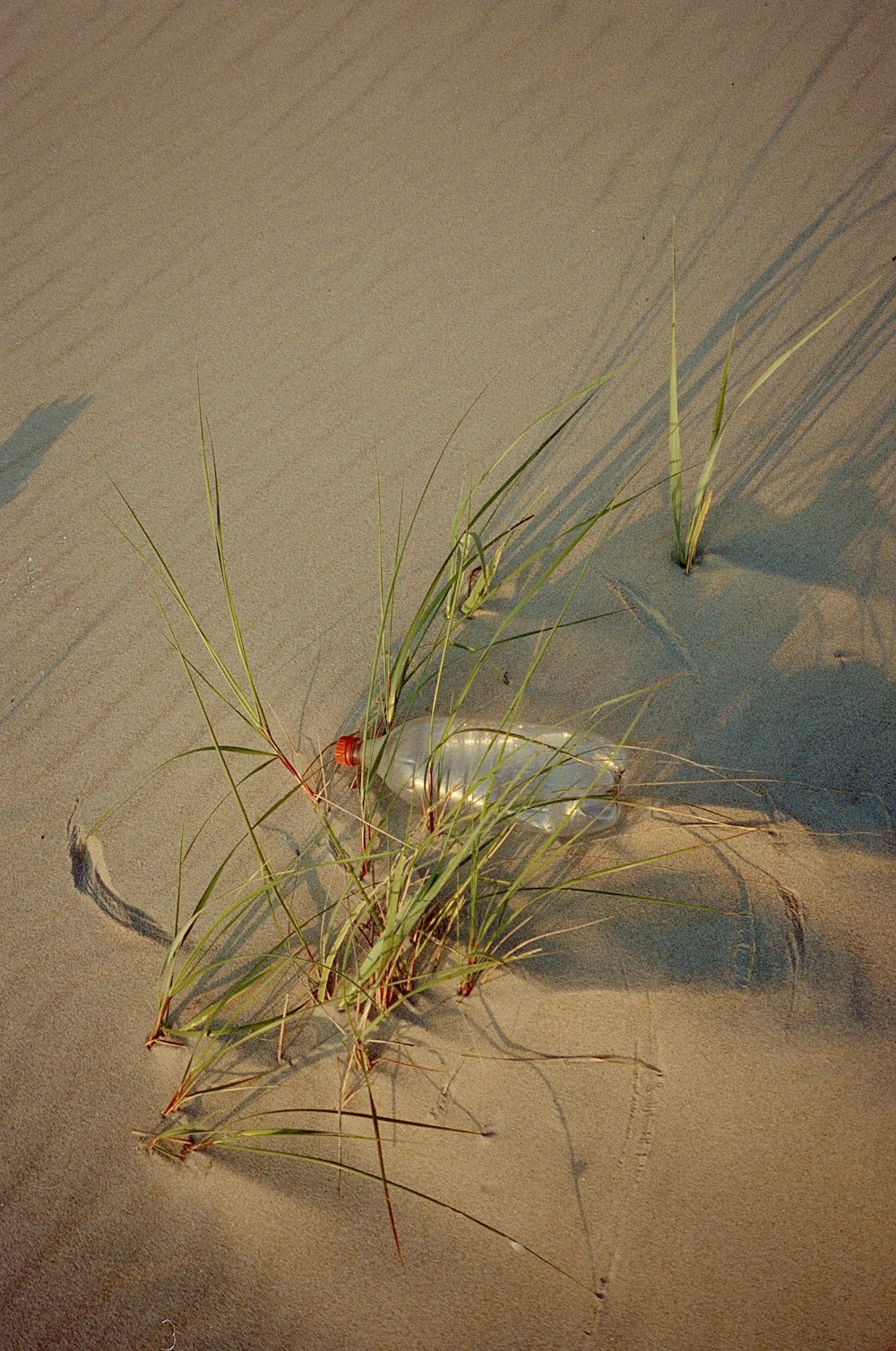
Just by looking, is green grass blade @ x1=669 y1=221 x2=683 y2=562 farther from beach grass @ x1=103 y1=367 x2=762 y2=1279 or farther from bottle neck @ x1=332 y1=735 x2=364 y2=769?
bottle neck @ x1=332 y1=735 x2=364 y2=769

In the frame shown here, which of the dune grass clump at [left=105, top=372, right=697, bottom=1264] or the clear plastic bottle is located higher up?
the clear plastic bottle

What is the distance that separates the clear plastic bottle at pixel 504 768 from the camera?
1555 millimetres

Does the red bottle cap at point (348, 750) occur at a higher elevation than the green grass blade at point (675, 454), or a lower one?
lower

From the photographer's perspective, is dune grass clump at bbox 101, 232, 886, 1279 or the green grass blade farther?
the green grass blade

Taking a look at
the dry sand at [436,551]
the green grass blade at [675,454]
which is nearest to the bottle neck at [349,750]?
the dry sand at [436,551]

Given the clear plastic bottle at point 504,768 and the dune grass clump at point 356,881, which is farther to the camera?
the clear plastic bottle at point 504,768

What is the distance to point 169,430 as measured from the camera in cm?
225

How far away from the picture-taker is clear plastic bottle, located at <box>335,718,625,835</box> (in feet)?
5.10

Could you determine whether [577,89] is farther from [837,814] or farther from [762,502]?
[837,814]

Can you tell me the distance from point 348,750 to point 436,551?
62cm

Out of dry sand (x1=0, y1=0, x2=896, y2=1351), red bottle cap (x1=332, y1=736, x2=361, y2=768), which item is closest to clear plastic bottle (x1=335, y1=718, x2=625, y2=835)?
red bottle cap (x1=332, y1=736, x2=361, y2=768)

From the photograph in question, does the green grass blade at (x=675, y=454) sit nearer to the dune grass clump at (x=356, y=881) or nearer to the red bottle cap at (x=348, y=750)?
the dune grass clump at (x=356, y=881)

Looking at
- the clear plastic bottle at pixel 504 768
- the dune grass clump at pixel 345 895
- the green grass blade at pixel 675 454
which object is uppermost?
the green grass blade at pixel 675 454

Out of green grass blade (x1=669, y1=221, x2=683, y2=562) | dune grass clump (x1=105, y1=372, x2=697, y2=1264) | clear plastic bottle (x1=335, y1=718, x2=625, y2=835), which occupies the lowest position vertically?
dune grass clump (x1=105, y1=372, x2=697, y2=1264)
